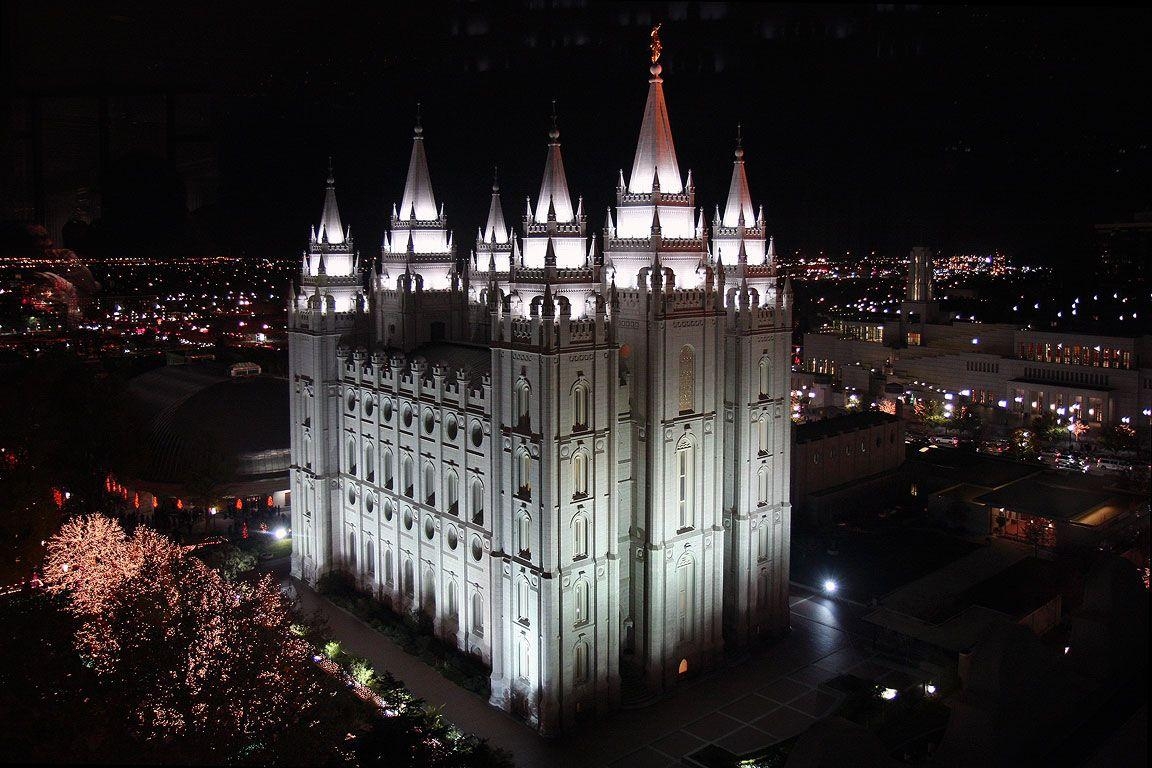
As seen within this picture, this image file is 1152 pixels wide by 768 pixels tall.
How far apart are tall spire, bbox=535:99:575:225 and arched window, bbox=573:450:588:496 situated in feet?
32.9

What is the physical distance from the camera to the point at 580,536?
34.4 metres

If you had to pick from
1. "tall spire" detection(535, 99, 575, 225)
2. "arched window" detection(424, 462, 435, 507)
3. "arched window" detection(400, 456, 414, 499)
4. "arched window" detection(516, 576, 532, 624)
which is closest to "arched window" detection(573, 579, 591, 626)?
"arched window" detection(516, 576, 532, 624)

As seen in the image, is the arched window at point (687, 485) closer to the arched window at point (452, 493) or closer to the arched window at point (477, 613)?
the arched window at point (477, 613)

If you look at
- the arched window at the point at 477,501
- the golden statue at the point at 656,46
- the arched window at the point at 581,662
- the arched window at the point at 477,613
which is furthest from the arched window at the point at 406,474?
the golden statue at the point at 656,46

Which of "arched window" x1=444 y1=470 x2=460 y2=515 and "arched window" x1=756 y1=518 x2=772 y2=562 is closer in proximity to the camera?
"arched window" x1=444 y1=470 x2=460 y2=515

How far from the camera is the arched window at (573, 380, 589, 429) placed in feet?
112

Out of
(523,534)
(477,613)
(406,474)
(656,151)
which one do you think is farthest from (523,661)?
(656,151)

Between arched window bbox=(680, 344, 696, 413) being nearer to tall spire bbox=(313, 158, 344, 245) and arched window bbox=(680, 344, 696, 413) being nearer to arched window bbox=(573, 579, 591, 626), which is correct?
arched window bbox=(573, 579, 591, 626)

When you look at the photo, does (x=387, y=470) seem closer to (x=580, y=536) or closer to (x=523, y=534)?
(x=523, y=534)

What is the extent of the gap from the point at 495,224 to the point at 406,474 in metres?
14.5

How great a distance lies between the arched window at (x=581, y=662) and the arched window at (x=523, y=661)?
1722mm

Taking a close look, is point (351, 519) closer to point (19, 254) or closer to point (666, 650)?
point (666, 650)

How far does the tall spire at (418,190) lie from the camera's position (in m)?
49.1

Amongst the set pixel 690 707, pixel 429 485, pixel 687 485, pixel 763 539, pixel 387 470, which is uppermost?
pixel 687 485
